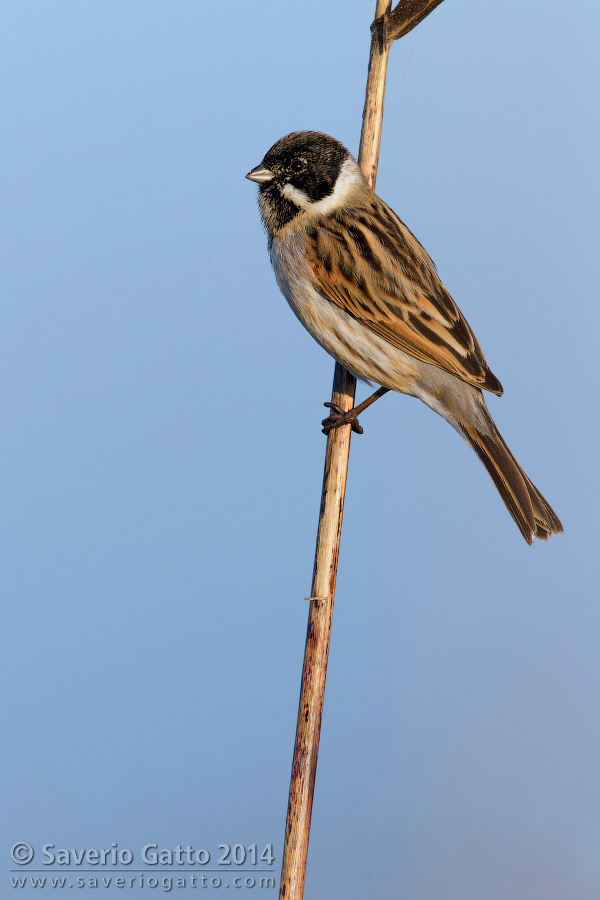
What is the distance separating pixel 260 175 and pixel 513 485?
59.5 inches

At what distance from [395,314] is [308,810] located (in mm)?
1656

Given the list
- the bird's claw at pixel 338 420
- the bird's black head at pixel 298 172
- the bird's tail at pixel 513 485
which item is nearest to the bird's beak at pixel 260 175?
the bird's black head at pixel 298 172

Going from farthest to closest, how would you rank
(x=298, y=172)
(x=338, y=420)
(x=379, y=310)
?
(x=298, y=172) → (x=379, y=310) → (x=338, y=420)

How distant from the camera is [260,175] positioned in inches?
129

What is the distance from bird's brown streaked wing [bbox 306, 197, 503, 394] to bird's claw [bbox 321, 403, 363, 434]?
31 cm

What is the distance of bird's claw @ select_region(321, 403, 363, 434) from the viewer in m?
2.78

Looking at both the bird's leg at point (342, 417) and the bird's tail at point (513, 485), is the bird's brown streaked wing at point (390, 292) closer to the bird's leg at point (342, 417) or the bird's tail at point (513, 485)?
the bird's tail at point (513, 485)

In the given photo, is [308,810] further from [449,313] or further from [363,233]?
[363,233]

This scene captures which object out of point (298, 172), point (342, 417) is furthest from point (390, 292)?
point (298, 172)

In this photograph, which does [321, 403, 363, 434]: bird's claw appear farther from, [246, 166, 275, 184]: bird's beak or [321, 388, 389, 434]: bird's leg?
[246, 166, 275, 184]: bird's beak

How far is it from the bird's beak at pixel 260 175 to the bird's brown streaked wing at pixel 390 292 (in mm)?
302

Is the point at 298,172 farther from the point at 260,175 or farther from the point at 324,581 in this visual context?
the point at 324,581

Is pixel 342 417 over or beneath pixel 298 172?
beneath

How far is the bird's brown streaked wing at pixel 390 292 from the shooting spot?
118 inches
